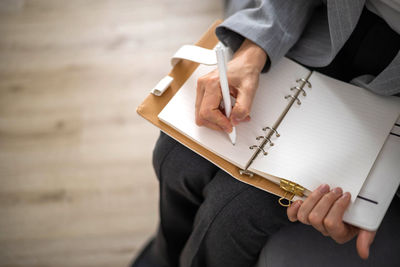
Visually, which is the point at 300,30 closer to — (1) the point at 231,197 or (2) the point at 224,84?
(2) the point at 224,84

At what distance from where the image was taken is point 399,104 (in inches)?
24.4

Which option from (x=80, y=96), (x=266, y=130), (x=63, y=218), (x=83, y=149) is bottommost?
(x=63, y=218)

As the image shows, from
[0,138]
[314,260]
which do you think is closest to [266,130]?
[314,260]

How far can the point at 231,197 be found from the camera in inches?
24.2

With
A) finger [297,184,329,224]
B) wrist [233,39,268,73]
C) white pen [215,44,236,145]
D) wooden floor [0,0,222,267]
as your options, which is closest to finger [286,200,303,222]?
finger [297,184,329,224]

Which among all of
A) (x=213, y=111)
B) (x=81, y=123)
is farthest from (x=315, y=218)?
(x=81, y=123)

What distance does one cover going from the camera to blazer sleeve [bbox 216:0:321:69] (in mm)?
646

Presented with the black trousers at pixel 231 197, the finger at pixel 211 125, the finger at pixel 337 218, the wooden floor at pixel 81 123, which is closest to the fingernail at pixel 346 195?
the finger at pixel 337 218

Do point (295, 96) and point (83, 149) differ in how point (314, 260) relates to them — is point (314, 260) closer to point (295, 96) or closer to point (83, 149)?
point (295, 96)

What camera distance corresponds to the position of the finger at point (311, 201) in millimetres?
529

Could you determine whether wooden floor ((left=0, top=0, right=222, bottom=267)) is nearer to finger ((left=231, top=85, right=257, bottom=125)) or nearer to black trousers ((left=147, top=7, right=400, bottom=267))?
black trousers ((left=147, top=7, right=400, bottom=267))

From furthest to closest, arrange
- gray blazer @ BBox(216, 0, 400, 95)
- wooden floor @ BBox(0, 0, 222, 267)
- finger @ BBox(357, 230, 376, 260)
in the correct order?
wooden floor @ BBox(0, 0, 222, 267) < gray blazer @ BBox(216, 0, 400, 95) < finger @ BBox(357, 230, 376, 260)

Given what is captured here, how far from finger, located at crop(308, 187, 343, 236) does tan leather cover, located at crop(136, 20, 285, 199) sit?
61 millimetres

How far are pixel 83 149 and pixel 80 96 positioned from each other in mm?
217
